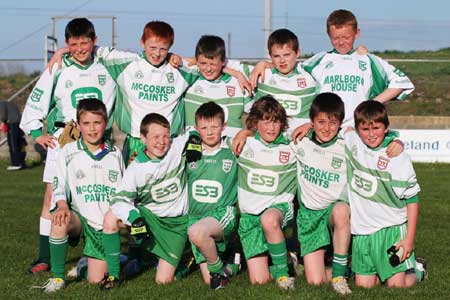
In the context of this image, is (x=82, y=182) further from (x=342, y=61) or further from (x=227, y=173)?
(x=342, y=61)

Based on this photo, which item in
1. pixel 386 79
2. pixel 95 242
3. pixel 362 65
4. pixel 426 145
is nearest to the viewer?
pixel 95 242

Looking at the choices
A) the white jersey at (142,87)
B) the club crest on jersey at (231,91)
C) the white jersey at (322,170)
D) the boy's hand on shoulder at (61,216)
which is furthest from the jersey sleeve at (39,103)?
the white jersey at (322,170)

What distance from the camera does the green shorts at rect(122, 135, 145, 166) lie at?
6.48m

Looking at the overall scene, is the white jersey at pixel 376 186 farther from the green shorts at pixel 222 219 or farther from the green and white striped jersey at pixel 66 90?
the green and white striped jersey at pixel 66 90

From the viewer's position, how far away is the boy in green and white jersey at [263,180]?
5.95m

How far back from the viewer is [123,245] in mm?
7711

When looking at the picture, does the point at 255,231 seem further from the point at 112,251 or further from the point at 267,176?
the point at 112,251

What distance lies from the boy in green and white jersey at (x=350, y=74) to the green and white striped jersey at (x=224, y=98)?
0.66 metres

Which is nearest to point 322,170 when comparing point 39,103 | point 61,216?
point 61,216

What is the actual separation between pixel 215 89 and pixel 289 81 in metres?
0.65

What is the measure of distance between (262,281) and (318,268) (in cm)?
45

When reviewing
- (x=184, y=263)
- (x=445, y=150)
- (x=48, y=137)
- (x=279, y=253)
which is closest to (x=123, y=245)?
(x=184, y=263)

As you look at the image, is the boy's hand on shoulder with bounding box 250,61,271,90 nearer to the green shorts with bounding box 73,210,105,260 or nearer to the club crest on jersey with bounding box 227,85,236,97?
the club crest on jersey with bounding box 227,85,236,97

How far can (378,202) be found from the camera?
568 cm
